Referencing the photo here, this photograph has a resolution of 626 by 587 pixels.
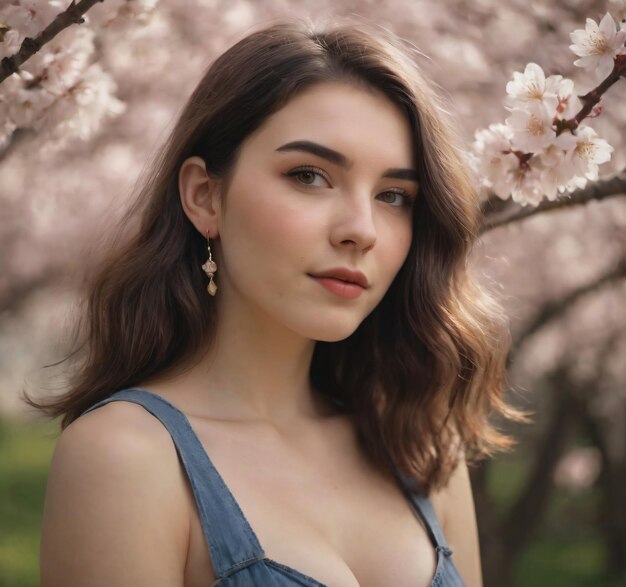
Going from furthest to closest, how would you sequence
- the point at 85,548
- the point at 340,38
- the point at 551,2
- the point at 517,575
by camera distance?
1. the point at 517,575
2. the point at 551,2
3. the point at 340,38
4. the point at 85,548

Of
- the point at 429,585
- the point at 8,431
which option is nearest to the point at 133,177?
the point at 429,585

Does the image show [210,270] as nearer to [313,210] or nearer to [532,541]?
[313,210]

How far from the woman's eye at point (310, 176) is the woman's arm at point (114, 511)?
553mm

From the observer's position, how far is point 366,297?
192 cm

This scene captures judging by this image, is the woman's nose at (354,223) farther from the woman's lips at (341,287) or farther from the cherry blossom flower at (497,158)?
the cherry blossom flower at (497,158)

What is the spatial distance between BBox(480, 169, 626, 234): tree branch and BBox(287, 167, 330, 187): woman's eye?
645 millimetres

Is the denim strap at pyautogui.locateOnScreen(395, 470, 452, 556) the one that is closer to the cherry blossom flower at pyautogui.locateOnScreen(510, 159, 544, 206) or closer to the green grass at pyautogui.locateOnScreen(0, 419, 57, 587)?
the cherry blossom flower at pyautogui.locateOnScreen(510, 159, 544, 206)

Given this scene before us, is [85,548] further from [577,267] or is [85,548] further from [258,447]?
[577,267]

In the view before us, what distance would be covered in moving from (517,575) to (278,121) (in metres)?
4.71

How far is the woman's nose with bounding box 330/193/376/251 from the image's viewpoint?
182 cm

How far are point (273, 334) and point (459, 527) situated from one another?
27.8 inches

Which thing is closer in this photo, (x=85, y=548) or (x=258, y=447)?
(x=85, y=548)

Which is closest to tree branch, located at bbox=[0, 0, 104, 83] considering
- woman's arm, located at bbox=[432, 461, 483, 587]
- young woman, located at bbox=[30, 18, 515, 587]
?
young woman, located at bbox=[30, 18, 515, 587]

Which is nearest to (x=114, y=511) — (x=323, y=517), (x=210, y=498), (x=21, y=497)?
(x=210, y=498)
